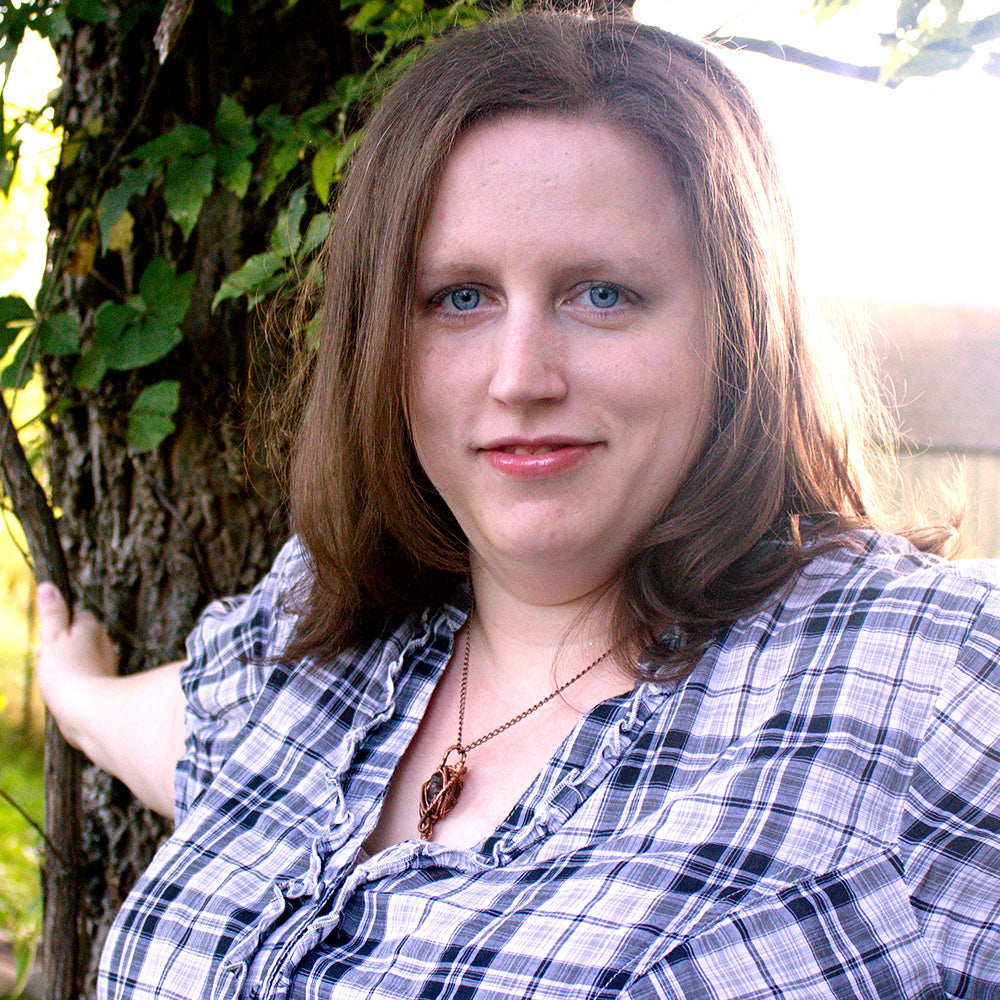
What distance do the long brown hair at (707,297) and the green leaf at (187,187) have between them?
47cm

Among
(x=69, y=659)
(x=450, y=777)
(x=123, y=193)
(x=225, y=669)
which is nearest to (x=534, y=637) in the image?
(x=450, y=777)

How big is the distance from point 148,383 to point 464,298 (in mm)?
942

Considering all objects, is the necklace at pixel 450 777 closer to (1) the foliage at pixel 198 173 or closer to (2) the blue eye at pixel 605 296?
(2) the blue eye at pixel 605 296

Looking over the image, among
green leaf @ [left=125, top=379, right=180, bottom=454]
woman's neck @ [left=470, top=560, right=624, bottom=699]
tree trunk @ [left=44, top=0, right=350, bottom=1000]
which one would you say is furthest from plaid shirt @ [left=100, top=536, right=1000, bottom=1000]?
green leaf @ [left=125, top=379, right=180, bottom=454]

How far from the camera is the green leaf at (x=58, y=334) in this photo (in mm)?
1908

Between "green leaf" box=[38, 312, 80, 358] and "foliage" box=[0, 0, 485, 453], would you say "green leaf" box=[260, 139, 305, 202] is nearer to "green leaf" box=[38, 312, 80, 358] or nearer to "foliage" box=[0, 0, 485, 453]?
"foliage" box=[0, 0, 485, 453]

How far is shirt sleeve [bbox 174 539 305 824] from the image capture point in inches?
62.9

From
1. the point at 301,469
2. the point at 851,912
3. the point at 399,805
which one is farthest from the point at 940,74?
the point at 399,805

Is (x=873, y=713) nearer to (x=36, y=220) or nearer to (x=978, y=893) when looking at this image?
(x=978, y=893)

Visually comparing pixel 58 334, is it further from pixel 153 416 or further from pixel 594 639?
pixel 594 639

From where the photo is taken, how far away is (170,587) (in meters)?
2.01

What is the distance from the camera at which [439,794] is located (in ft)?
4.40

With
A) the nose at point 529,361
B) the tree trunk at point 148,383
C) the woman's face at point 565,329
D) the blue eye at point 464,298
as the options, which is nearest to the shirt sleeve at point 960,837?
the woman's face at point 565,329

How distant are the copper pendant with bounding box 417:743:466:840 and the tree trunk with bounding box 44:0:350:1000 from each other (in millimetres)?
801
